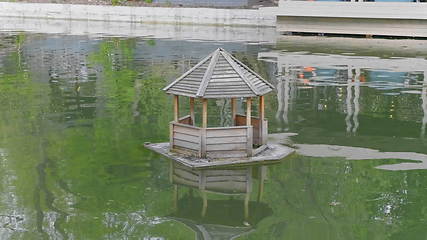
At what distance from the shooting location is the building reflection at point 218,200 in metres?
10.8

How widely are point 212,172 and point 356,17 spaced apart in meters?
33.6

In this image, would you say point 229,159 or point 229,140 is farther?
point 229,140

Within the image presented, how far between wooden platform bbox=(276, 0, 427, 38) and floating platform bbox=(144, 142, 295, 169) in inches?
1210

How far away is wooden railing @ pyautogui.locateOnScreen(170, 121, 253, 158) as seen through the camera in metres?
13.8

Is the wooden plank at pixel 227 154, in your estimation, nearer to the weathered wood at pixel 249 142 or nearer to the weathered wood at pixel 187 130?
the weathered wood at pixel 249 142

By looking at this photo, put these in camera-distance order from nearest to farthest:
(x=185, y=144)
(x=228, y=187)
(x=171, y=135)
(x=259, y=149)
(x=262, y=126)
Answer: (x=228, y=187), (x=185, y=144), (x=171, y=135), (x=259, y=149), (x=262, y=126)

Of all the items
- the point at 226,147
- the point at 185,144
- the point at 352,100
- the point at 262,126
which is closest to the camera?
the point at 226,147

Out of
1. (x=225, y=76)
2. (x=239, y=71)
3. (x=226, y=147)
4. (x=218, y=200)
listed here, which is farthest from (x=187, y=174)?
(x=239, y=71)

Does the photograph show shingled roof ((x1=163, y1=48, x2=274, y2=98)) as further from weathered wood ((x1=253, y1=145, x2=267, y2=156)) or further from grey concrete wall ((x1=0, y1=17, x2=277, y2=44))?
grey concrete wall ((x1=0, y1=17, x2=277, y2=44))

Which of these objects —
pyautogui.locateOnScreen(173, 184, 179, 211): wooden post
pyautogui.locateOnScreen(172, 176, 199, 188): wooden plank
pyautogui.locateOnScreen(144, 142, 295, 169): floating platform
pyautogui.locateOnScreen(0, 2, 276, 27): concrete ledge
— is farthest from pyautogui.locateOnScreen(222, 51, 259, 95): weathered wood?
pyautogui.locateOnScreen(0, 2, 276, 27): concrete ledge

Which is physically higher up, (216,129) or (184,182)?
(216,129)

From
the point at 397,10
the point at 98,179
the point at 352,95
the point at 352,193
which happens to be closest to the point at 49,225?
the point at 98,179

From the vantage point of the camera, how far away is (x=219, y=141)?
1391 cm

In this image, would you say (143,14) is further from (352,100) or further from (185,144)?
(185,144)
